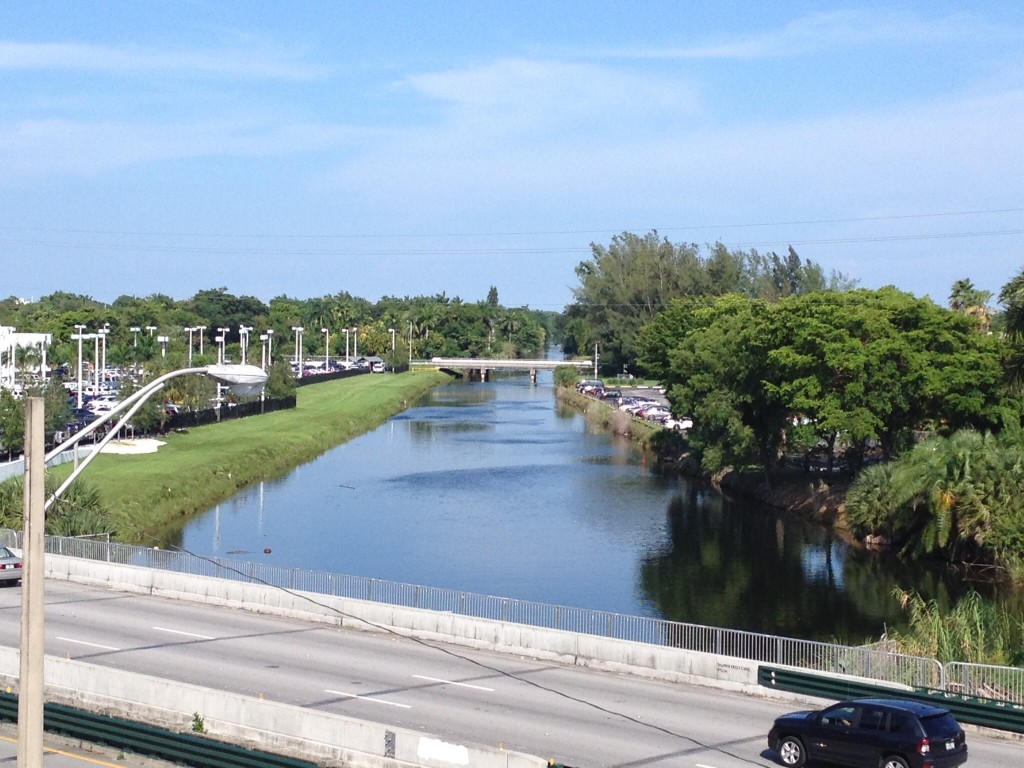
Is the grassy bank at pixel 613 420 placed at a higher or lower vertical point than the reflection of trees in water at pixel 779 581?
higher

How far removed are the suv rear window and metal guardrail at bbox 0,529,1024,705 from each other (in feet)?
20.9

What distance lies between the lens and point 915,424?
77.6 meters

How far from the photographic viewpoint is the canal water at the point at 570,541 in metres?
55.4

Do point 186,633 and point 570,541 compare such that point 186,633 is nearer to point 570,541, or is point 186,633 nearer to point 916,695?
point 916,695

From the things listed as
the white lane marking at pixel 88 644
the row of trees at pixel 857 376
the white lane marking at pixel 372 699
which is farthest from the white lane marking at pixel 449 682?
the row of trees at pixel 857 376

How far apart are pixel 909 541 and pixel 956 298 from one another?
53256mm

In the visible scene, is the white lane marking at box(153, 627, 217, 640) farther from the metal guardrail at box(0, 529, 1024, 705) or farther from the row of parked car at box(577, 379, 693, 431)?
the row of parked car at box(577, 379, 693, 431)

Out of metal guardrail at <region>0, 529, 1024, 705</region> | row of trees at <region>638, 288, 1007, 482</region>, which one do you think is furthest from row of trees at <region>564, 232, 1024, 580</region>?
metal guardrail at <region>0, 529, 1024, 705</region>

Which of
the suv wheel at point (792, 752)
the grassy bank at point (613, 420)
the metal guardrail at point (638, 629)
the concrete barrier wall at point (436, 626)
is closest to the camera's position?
the suv wheel at point (792, 752)

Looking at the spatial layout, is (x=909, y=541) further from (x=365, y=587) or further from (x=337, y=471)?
(x=337, y=471)

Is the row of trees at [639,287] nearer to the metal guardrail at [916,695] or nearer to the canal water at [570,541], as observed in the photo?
the canal water at [570,541]

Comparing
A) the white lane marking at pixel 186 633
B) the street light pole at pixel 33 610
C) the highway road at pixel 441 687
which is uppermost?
the street light pole at pixel 33 610

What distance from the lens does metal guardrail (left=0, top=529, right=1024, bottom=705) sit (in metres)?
30.5

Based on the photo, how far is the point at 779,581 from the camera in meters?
60.1
